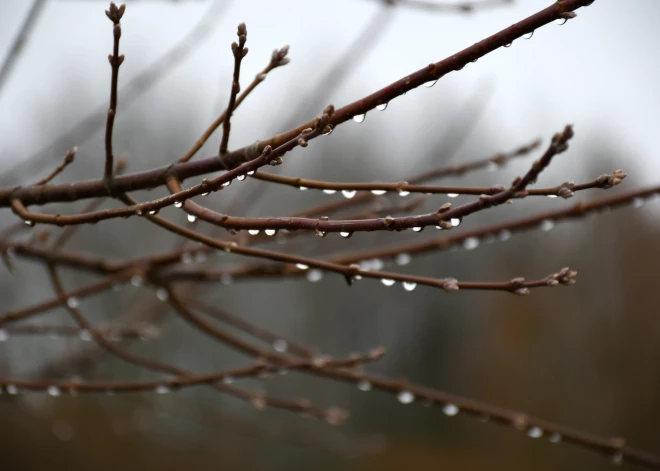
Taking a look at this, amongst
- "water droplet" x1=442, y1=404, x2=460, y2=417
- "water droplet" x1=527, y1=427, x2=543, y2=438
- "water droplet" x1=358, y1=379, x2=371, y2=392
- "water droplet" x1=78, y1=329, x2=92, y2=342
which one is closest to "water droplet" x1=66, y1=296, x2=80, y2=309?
"water droplet" x1=78, y1=329, x2=92, y2=342

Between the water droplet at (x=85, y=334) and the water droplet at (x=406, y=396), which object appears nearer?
the water droplet at (x=406, y=396)

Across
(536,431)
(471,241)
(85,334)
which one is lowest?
(536,431)

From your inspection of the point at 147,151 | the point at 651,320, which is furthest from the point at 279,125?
the point at 147,151

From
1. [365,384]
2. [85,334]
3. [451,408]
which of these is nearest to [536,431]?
[451,408]

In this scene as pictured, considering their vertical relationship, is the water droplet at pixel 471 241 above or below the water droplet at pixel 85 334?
above

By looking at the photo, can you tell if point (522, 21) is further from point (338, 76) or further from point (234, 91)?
point (338, 76)

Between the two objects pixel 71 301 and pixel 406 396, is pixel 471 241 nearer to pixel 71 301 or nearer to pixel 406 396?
pixel 406 396

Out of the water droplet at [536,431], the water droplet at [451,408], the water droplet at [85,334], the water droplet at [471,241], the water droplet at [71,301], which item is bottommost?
the water droplet at [536,431]

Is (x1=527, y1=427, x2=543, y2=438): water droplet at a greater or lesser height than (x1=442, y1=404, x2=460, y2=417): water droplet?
lesser

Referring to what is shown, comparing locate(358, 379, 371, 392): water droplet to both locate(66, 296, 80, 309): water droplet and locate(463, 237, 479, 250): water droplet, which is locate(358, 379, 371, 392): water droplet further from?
locate(66, 296, 80, 309): water droplet

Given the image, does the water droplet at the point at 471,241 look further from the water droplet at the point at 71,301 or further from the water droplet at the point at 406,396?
the water droplet at the point at 71,301

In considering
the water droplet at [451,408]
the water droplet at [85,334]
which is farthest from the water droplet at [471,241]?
the water droplet at [85,334]
